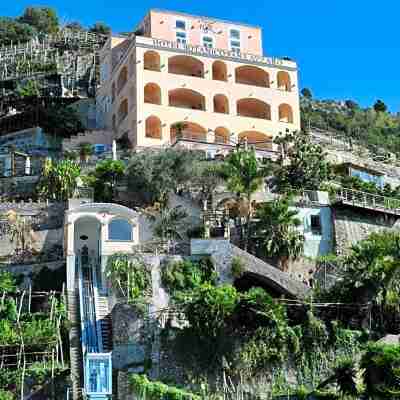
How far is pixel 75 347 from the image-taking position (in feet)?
114

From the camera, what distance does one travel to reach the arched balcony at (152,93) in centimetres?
5494

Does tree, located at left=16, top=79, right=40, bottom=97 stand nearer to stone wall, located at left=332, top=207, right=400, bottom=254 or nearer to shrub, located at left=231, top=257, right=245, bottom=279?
stone wall, located at left=332, top=207, right=400, bottom=254

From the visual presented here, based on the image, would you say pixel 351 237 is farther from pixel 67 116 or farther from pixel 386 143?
pixel 386 143

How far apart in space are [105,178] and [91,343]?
13.3 m

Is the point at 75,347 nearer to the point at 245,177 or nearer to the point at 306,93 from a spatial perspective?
the point at 245,177

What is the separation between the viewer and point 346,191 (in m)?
47.5

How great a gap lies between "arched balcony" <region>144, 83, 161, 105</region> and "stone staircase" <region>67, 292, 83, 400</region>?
20.4 m

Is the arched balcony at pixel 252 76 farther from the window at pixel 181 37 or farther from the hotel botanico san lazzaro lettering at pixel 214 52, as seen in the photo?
the window at pixel 181 37

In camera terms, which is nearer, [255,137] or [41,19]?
[255,137]

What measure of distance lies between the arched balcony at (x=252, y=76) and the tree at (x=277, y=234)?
18.9 m

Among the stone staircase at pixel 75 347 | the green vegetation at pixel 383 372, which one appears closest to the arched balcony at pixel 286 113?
the stone staircase at pixel 75 347

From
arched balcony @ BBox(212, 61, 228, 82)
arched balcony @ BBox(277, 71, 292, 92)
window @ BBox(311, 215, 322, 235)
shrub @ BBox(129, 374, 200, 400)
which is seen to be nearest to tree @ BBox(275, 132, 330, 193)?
window @ BBox(311, 215, 322, 235)

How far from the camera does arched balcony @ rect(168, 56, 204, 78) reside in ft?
186

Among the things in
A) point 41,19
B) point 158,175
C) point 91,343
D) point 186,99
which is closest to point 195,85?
point 186,99
